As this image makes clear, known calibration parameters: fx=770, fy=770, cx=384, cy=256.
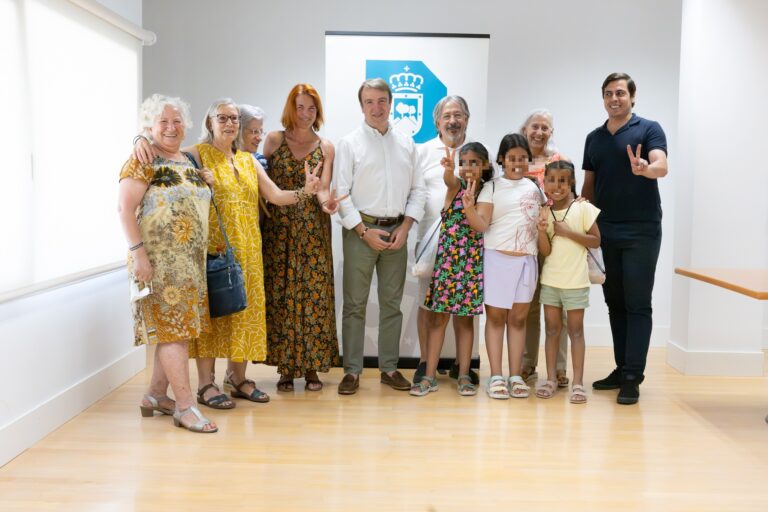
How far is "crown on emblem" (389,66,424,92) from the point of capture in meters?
4.79

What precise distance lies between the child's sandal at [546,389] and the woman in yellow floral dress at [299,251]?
1.17 meters

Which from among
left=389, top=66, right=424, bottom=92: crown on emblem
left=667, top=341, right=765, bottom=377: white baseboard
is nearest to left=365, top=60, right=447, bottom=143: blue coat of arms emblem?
left=389, top=66, right=424, bottom=92: crown on emblem

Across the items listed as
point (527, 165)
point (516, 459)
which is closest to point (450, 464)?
point (516, 459)

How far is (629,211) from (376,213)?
1.38 meters

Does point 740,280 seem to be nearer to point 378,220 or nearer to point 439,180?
point 439,180

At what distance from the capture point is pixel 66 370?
146 inches

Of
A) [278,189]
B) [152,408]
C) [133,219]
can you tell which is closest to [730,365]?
[278,189]

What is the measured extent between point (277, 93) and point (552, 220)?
2714 millimetres

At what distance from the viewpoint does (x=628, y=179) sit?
4199 mm

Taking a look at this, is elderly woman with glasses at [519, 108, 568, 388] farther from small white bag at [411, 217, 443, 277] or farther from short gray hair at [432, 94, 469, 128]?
small white bag at [411, 217, 443, 277]

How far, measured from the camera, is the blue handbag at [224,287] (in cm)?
360

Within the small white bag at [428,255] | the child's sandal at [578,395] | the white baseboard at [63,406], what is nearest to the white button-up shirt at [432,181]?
the small white bag at [428,255]

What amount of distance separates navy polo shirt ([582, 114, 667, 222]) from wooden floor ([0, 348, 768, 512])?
3.42 ft

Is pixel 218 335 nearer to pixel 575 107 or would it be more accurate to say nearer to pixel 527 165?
pixel 527 165
